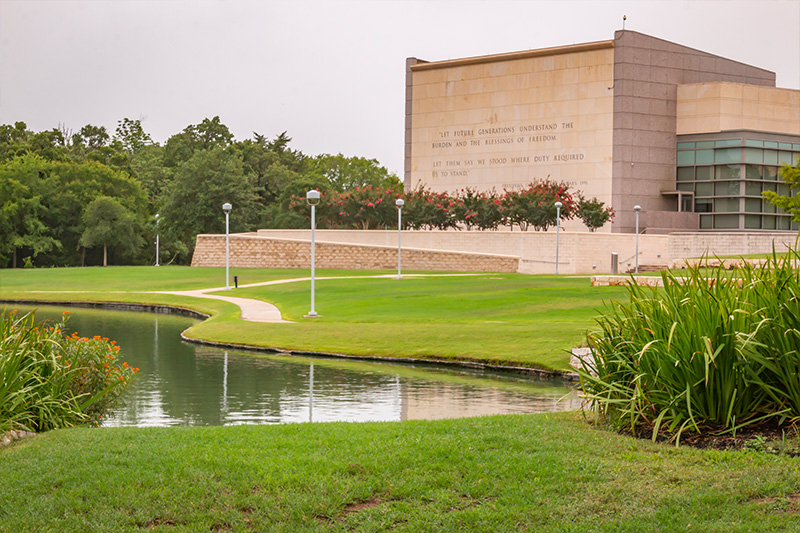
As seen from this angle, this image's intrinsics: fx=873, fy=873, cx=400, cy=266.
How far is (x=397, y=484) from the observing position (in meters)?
6.52

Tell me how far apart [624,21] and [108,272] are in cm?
3798

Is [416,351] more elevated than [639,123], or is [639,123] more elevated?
[639,123]

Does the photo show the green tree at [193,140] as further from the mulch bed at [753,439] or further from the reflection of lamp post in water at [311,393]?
the mulch bed at [753,439]

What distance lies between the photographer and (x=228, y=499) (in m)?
6.26

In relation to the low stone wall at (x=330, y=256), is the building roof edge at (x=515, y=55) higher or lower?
higher

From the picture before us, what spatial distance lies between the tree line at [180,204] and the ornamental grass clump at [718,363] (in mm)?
45539

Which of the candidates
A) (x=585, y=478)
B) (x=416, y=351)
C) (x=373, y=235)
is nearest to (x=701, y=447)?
(x=585, y=478)

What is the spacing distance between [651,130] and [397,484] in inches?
2208

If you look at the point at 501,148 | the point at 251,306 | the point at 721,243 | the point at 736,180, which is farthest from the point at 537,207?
the point at 251,306

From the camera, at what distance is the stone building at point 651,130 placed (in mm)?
58094

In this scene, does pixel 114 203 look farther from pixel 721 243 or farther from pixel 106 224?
pixel 721 243

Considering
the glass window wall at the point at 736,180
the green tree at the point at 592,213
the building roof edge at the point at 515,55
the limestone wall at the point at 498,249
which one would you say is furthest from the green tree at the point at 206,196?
the glass window wall at the point at 736,180

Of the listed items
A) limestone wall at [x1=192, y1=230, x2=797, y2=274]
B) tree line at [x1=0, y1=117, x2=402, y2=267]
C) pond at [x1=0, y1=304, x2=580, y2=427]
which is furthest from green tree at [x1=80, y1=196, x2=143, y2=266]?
pond at [x1=0, y1=304, x2=580, y2=427]

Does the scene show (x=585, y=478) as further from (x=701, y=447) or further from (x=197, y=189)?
(x=197, y=189)
